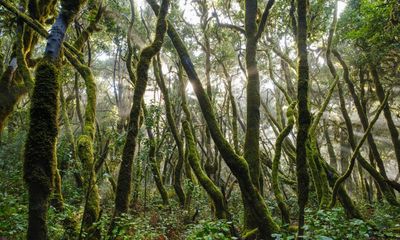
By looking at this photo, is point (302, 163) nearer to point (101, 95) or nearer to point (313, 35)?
point (313, 35)

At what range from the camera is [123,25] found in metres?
15.4

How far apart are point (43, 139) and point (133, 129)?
6.80 ft

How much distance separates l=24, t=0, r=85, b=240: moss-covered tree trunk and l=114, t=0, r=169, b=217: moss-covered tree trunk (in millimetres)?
1707

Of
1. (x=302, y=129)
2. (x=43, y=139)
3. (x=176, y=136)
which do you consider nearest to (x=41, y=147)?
(x=43, y=139)

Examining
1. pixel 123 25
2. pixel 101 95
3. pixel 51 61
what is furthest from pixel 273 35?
pixel 101 95

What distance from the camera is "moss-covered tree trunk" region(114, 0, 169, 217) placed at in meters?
6.10

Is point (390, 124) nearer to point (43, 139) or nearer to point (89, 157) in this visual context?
point (89, 157)

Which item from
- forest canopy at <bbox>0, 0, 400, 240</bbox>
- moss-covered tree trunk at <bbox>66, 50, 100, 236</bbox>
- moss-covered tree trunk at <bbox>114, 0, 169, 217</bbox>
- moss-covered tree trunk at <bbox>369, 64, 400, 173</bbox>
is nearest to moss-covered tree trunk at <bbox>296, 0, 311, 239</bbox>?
forest canopy at <bbox>0, 0, 400, 240</bbox>

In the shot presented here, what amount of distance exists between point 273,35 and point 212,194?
34.7 feet

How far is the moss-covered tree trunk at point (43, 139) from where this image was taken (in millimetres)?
4168

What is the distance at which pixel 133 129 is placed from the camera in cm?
636

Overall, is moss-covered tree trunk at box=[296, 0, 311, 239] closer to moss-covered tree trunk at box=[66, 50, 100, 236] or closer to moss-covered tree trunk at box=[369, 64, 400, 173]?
moss-covered tree trunk at box=[66, 50, 100, 236]

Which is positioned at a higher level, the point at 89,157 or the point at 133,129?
the point at 133,129

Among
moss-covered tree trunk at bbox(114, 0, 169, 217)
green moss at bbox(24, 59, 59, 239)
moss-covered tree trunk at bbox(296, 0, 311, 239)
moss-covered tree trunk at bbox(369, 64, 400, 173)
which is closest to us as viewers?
green moss at bbox(24, 59, 59, 239)
